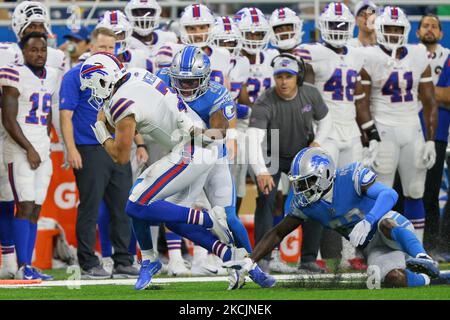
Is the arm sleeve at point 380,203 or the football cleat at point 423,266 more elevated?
the arm sleeve at point 380,203

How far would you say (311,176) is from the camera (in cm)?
725

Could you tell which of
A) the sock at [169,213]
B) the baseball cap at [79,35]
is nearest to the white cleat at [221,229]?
the sock at [169,213]

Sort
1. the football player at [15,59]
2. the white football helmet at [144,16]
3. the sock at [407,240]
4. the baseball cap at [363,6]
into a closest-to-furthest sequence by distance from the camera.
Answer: the sock at [407,240] < the football player at [15,59] < the white football helmet at [144,16] < the baseball cap at [363,6]

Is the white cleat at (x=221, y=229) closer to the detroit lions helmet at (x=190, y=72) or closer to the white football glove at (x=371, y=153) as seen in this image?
the detroit lions helmet at (x=190, y=72)

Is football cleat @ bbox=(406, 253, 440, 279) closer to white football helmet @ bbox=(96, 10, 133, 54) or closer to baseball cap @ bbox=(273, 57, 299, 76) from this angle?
baseball cap @ bbox=(273, 57, 299, 76)

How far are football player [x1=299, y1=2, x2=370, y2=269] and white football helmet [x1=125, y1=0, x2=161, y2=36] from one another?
4.30ft

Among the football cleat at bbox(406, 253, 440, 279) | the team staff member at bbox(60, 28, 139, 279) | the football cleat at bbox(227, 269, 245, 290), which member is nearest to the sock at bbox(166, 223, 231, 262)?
the football cleat at bbox(227, 269, 245, 290)

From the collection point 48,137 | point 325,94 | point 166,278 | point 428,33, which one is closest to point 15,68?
point 48,137

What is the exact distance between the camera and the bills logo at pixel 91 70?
24.0 feet

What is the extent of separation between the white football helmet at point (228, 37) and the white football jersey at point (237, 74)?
0.30ft

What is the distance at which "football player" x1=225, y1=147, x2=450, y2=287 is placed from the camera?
7.15 m

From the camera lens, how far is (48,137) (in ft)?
30.1

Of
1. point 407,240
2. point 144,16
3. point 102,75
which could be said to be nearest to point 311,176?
point 407,240

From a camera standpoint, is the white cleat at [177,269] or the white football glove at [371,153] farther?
the white football glove at [371,153]
